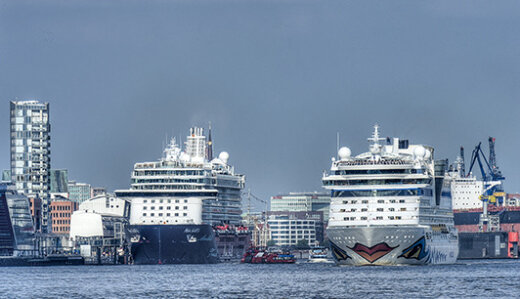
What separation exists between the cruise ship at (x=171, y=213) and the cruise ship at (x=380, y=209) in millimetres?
38506

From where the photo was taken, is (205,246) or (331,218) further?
(205,246)

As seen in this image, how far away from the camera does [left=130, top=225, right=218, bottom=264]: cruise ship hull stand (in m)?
187

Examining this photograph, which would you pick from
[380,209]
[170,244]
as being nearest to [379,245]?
[380,209]

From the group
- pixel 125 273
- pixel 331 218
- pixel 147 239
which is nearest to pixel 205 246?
pixel 147 239

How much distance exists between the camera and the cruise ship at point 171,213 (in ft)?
616

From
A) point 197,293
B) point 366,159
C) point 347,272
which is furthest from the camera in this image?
point 366,159

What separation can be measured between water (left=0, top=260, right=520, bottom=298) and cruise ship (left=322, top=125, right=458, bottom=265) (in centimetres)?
198

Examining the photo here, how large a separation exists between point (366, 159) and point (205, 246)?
146 ft

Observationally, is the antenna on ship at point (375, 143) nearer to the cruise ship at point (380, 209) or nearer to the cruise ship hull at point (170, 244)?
the cruise ship at point (380, 209)

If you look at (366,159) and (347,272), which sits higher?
(366,159)

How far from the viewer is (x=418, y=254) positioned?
150 m

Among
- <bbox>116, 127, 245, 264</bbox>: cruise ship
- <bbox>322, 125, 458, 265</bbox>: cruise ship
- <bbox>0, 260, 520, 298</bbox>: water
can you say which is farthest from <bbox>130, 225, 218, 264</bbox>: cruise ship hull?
<bbox>322, 125, 458, 265</bbox>: cruise ship

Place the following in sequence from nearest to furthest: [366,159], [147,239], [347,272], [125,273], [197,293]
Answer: [197,293], [347,272], [366,159], [125,273], [147,239]

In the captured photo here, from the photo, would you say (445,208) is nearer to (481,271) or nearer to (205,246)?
(481,271)
